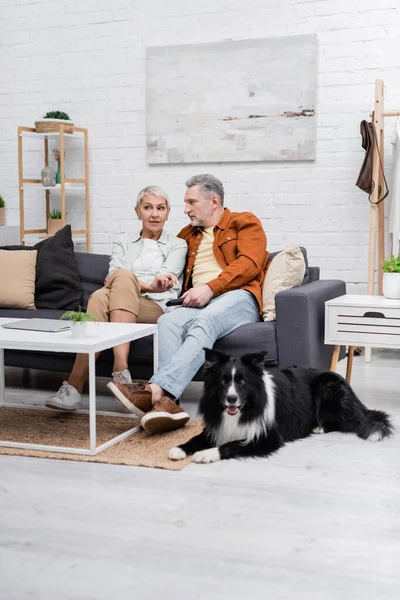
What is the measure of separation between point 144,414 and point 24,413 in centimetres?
68

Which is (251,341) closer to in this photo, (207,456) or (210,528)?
(207,456)

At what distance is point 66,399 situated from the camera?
327 centimetres

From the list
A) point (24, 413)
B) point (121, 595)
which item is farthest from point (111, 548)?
point (24, 413)

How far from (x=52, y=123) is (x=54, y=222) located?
26.8 inches

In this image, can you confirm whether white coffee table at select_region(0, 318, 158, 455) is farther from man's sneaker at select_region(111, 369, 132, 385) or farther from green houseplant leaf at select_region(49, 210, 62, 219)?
green houseplant leaf at select_region(49, 210, 62, 219)

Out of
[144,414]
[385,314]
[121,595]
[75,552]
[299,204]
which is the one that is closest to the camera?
[121,595]

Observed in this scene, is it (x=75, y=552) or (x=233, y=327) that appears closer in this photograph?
(x=75, y=552)

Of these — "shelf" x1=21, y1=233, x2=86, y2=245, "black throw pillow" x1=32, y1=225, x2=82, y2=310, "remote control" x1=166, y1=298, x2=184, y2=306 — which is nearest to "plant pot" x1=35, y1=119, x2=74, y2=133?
"shelf" x1=21, y1=233, x2=86, y2=245

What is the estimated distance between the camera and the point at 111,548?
1.99 metres

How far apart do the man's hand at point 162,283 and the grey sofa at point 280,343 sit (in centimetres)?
25

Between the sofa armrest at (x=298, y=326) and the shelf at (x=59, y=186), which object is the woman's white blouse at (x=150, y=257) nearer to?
the sofa armrest at (x=298, y=326)

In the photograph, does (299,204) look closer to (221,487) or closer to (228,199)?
(228,199)

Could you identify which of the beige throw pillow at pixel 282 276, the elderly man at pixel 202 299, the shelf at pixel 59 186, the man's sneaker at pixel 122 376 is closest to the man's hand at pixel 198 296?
the elderly man at pixel 202 299

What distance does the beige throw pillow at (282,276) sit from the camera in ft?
11.9
